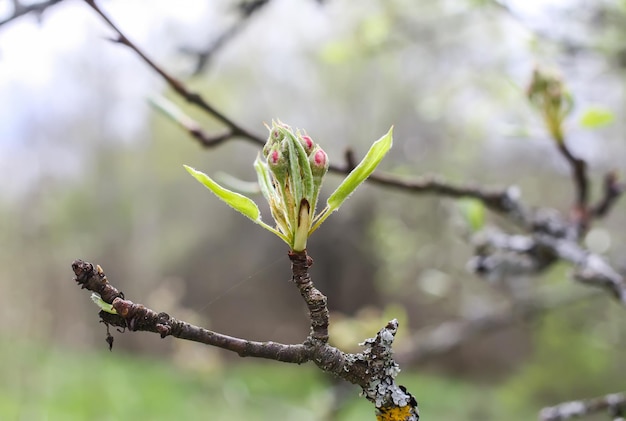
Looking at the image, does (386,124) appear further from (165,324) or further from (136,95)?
(165,324)

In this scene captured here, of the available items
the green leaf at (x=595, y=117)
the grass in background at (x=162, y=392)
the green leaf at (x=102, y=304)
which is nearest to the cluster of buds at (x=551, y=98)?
the green leaf at (x=595, y=117)

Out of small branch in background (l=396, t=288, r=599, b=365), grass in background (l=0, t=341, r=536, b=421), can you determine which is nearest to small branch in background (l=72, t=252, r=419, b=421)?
small branch in background (l=396, t=288, r=599, b=365)

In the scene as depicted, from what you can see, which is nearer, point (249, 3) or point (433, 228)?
point (249, 3)

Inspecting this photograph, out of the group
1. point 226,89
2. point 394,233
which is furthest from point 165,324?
point 226,89

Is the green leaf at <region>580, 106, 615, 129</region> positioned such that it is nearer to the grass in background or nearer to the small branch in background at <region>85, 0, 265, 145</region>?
the small branch in background at <region>85, 0, 265, 145</region>

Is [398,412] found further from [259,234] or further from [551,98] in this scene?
[259,234]

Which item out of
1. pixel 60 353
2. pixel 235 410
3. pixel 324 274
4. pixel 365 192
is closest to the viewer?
pixel 235 410

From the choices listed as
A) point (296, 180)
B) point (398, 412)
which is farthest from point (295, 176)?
point (398, 412)
